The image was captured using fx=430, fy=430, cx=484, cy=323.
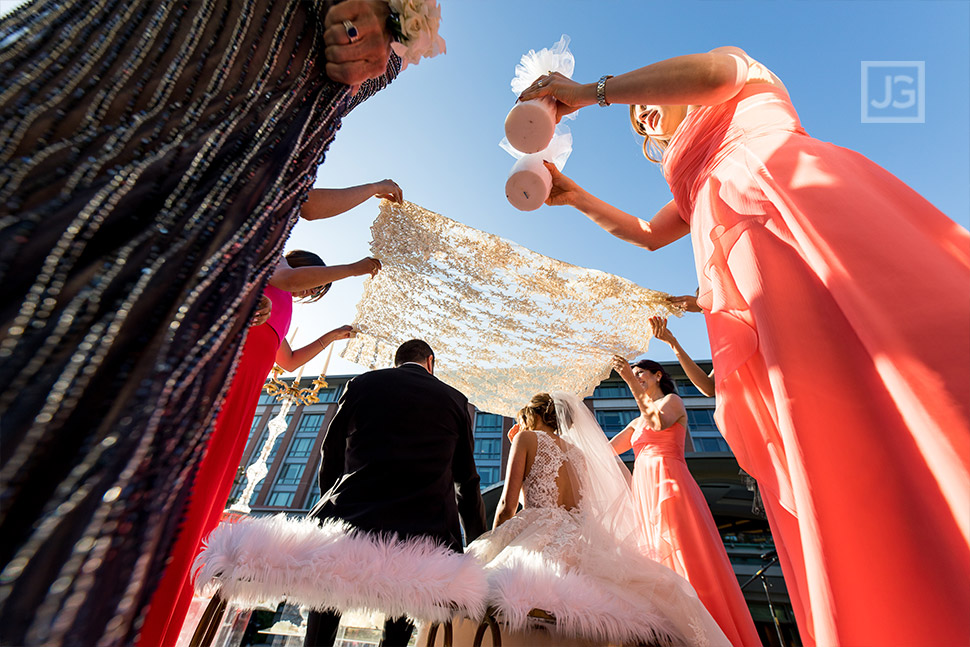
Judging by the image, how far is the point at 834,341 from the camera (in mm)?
941

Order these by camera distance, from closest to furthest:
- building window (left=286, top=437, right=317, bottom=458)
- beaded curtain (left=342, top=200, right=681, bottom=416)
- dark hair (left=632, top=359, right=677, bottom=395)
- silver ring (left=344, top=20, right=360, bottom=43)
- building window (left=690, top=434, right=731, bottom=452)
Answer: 1. silver ring (left=344, top=20, right=360, bottom=43)
2. beaded curtain (left=342, top=200, right=681, bottom=416)
3. dark hair (left=632, top=359, right=677, bottom=395)
4. building window (left=690, top=434, right=731, bottom=452)
5. building window (left=286, top=437, right=317, bottom=458)

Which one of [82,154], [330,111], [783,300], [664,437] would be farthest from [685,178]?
[664,437]

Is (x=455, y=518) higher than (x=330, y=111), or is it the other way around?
(x=330, y=111)

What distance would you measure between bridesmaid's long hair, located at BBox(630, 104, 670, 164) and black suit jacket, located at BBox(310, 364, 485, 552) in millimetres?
1696

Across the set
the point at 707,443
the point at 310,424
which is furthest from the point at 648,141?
the point at 310,424

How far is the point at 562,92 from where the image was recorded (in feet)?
6.08

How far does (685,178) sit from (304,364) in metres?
→ 2.86

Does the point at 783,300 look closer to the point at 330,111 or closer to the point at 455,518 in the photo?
the point at 330,111

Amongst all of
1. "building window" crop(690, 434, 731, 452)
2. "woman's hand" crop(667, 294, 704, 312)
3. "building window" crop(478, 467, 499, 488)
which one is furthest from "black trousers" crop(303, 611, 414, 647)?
"building window" crop(478, 467, 499, 488)

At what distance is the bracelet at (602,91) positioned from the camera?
66.1 inches

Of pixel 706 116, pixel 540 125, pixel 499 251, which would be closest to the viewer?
pixel 706 116

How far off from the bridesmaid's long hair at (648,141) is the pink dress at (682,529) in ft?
7.89

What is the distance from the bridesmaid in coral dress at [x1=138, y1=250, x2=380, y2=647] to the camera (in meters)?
1.49

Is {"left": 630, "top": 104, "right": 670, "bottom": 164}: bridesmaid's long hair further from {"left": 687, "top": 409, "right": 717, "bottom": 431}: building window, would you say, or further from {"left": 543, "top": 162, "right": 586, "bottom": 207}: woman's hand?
{"left": 687, "top": 409, "right": 717, "bottom": 431}: building window
